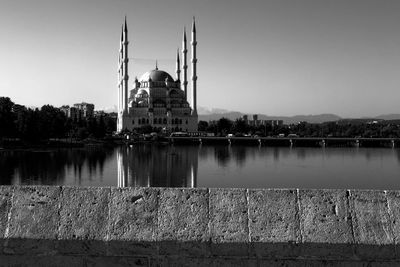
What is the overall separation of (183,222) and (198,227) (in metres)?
0.12

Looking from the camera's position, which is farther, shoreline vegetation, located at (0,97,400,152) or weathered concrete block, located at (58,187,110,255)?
shoreline vegetation, located at (0,97,400,152)

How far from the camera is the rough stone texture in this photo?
142 inches

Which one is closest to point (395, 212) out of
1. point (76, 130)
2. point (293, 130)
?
point (76, 130)

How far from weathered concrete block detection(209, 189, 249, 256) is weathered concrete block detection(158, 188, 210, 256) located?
0.18ft

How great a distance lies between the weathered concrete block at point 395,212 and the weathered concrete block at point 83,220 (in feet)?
7.21

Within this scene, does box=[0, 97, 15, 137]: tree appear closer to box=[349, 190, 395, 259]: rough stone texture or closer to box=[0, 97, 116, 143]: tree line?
box=[0, 97, 116, 143]: tree line

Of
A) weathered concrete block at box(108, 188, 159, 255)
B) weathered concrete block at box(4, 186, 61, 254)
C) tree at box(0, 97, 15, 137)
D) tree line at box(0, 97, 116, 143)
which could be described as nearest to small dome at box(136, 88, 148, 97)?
tree line at box(0, 97, 116, 143)

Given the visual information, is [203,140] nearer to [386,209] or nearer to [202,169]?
[202,169]

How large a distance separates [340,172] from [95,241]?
4688 centimetres

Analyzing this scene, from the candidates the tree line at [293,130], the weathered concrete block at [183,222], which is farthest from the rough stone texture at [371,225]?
the tree line at [293,130]

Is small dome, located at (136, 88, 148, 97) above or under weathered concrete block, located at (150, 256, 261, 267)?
above

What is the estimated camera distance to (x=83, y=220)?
12.2ft

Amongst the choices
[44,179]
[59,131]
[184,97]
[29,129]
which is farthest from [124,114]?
[44,179]

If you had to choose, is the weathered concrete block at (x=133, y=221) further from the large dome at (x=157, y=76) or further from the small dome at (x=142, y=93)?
the large dome at (x=157, y=76)
